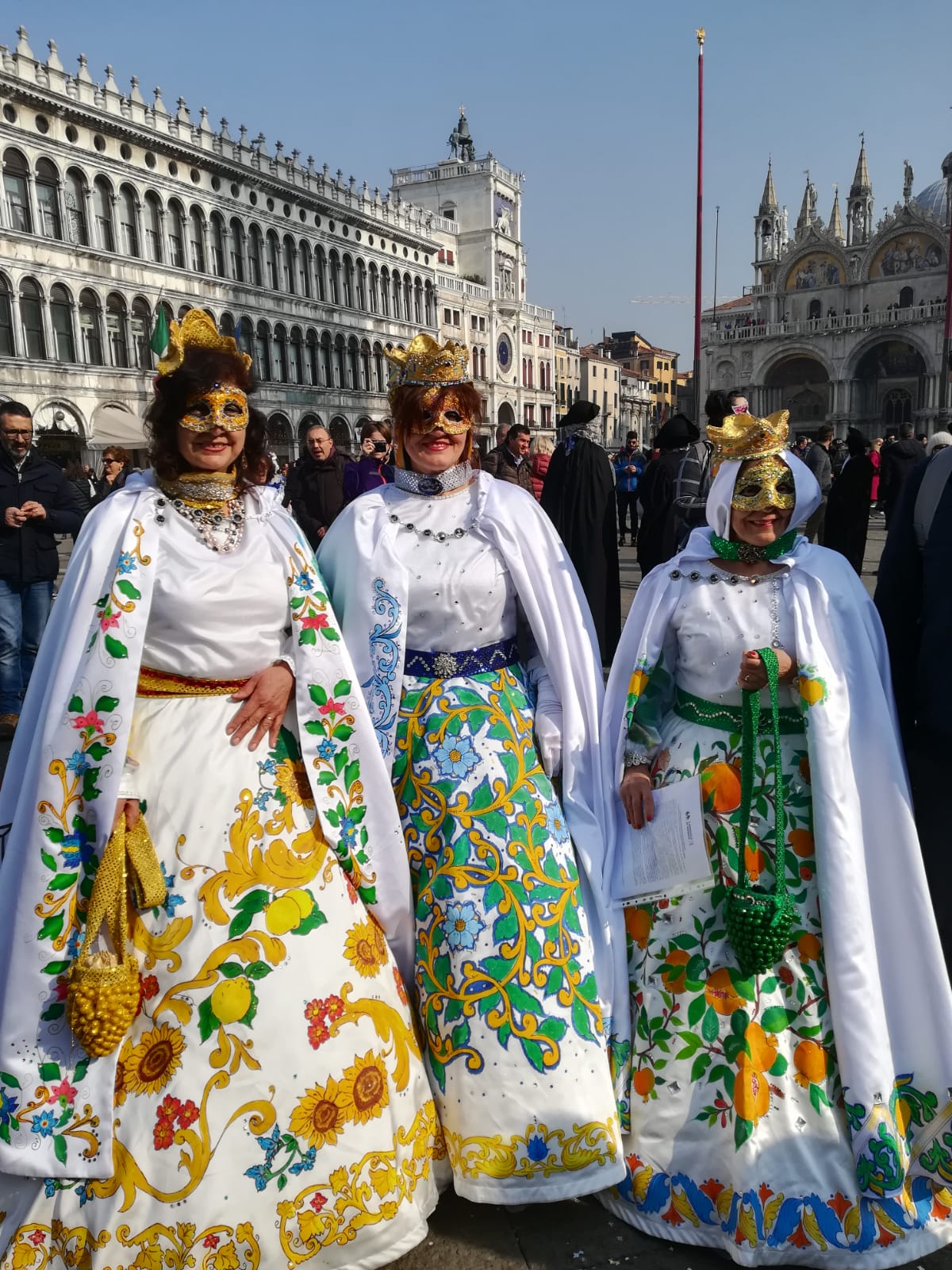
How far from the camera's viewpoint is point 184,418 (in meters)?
2.36

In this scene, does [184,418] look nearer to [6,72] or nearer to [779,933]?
[779,933]

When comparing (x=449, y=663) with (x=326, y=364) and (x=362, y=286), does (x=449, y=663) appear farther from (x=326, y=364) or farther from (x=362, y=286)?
(x=362, y=286)

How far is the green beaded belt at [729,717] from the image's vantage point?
7.82 ft

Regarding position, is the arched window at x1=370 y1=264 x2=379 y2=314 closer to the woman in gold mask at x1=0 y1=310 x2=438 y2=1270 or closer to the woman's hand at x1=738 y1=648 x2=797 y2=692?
the woman in gold mask at x1=0 y1=310 x2=438 y2=1270

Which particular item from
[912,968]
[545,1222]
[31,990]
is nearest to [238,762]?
[31,990]

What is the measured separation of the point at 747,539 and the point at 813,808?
74 cm

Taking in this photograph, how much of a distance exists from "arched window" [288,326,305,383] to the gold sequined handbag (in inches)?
1473

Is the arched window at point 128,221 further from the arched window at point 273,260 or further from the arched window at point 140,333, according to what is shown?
the arched window at point 273,260

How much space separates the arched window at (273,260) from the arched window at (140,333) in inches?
293

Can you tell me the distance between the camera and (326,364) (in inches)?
1560

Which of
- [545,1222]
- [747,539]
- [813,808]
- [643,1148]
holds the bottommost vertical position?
[545,1222]

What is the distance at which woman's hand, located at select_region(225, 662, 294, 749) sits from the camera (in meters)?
2.29

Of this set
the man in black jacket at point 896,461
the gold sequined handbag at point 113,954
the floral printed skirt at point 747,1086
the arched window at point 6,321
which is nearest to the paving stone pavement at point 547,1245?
the floral printed skirt at point 747,1086

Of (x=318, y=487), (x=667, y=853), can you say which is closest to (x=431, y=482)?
(x=667, y=853)
